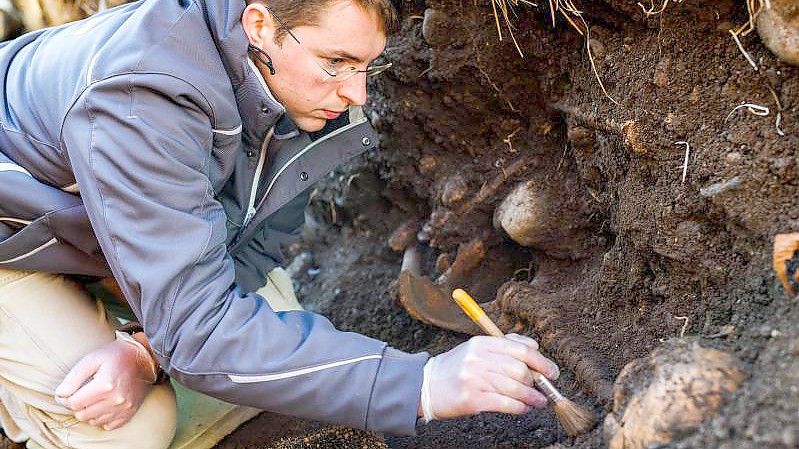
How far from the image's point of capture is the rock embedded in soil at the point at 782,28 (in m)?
1.35

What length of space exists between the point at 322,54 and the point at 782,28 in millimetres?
900

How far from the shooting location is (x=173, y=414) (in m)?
1.97

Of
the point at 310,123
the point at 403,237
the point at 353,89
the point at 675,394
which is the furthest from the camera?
the point at 403,237

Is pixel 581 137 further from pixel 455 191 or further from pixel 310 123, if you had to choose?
pixel 310 123

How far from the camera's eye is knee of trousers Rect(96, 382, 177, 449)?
73.7 inches

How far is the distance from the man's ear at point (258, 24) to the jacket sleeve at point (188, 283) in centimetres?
21

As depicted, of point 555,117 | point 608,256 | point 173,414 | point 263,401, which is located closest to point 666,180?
point 608,256

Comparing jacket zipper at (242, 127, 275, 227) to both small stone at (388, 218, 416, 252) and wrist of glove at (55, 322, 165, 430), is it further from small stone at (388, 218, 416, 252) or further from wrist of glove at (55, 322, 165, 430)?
small stone at (388, 218, 416, 252)

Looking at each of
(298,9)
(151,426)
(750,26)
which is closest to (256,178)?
(298,9)

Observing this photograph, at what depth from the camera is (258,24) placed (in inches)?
62.8

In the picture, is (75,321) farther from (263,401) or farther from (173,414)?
(263,401)

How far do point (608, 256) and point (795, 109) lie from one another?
574mm

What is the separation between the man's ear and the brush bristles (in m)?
0.98

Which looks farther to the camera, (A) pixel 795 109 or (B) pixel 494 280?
(B) pixel 494 280
